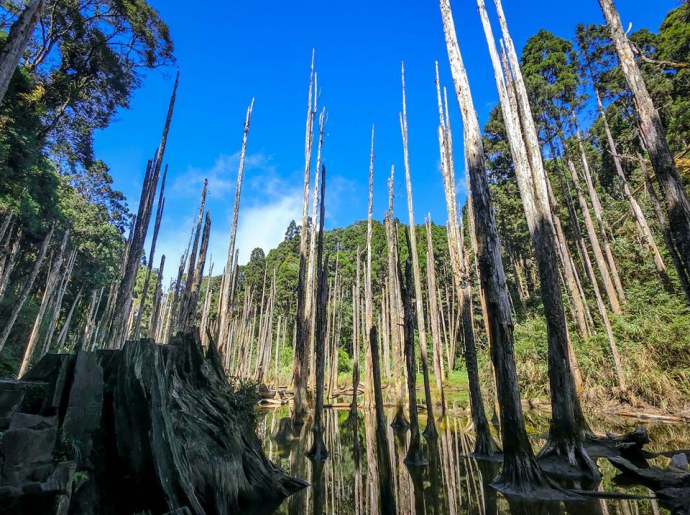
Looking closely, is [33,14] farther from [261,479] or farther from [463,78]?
[261,479]

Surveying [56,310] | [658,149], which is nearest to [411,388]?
[658,149]

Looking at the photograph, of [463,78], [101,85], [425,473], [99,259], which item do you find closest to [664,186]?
[463,78]

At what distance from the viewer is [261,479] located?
19.4 ft

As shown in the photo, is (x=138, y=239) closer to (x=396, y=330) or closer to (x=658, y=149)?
(x=396, y=330)

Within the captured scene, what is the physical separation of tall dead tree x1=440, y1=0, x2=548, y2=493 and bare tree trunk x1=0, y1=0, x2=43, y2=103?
857 cm

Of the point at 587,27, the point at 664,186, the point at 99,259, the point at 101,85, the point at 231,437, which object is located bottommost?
the point at 231,437

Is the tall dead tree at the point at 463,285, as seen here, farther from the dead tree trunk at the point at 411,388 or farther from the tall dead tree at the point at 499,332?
the tall dead tree at the point at 499,332

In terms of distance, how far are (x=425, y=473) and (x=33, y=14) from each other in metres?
11.9

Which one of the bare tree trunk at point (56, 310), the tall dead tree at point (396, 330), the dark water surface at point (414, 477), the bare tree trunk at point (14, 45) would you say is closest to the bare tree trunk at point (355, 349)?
the dark water surface at point (414, 477)

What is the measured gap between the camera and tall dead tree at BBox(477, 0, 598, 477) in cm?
659

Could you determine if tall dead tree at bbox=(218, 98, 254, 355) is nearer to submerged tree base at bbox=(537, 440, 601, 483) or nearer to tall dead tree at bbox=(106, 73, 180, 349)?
tall dead tree at bbox=(106, 73, 180, 349)

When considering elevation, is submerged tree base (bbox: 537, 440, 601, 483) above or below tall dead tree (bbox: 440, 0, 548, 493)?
below

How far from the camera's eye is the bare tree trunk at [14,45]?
6.26 meters

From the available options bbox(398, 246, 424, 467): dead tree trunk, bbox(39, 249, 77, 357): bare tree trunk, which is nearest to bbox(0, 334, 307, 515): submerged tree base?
bbox(398, 246, 424, 467): dead tree trunk
